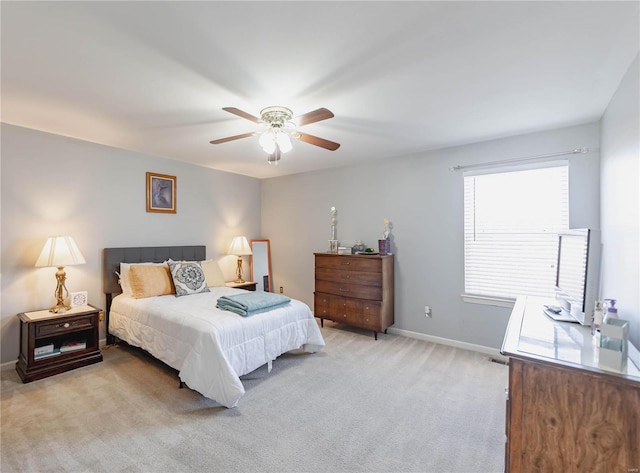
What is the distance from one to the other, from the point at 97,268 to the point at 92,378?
133 centimetres

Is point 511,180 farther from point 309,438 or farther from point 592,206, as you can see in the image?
point 309,438

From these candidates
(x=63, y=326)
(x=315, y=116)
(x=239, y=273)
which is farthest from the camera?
(x=239, y=273)

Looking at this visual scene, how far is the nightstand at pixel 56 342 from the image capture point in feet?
8.95

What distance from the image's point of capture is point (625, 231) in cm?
181

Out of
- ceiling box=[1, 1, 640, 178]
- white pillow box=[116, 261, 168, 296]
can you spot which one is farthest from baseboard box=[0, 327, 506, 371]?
ceiling box=[1, 1, 640, 178]

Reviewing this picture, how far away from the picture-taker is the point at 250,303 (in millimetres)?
2811

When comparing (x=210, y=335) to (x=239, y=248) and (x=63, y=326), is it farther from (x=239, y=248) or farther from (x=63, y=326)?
(x=239, y=248)

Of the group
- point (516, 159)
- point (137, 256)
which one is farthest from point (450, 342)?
point (137, 256)

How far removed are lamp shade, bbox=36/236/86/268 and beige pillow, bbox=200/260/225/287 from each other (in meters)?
1.38

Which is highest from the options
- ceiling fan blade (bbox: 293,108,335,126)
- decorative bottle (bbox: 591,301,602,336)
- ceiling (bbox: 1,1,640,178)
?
ceiling (bbox: 1,1,640,178)

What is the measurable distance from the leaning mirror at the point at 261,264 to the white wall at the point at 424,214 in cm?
63

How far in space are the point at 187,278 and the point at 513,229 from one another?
3852mm

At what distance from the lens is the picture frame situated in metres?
3.98

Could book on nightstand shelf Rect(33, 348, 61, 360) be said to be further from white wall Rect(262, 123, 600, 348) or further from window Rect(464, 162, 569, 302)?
window Rect(464, 162, 569, 302)
